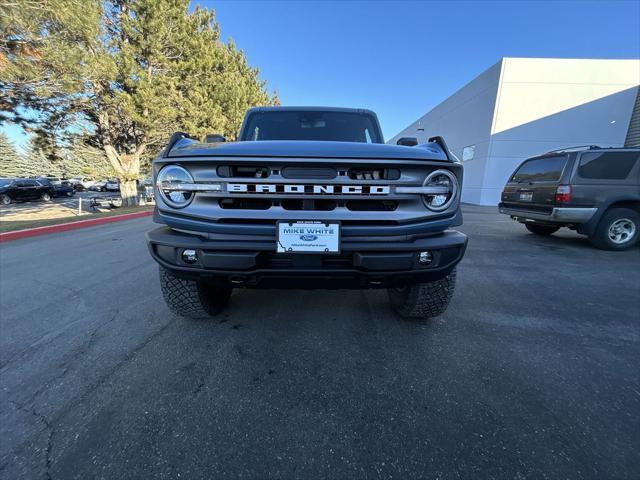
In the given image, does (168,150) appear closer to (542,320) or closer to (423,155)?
(423,155)

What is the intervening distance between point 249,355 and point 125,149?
16.0 meters

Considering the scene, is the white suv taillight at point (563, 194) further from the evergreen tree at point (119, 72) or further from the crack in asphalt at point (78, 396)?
the evergreen tree at point (119, 72)

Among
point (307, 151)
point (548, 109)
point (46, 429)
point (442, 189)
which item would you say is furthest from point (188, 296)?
point (548, 109)

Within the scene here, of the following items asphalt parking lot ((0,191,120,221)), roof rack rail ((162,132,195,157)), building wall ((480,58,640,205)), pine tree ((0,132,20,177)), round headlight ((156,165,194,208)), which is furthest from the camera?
pine tree ((0,132,20,177))

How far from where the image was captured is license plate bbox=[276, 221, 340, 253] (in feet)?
5.38

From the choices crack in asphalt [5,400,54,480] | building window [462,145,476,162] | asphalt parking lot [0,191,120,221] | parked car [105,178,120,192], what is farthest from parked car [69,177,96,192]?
crack in asphalt [5,400,54,480]

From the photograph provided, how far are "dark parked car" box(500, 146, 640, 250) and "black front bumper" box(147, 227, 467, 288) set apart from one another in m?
4.94

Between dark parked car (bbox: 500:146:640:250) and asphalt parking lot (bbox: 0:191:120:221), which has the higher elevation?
dark parked car (bbox: 500:146:640:250)

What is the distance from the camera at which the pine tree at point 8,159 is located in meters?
42.2

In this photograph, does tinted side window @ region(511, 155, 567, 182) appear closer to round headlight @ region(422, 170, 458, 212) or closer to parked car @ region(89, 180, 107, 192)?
round headlight @ region(422, 170, 458, 212)

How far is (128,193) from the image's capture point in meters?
14.5

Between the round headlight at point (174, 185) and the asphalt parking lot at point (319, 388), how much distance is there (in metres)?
1.08

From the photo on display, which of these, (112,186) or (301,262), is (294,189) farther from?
(112,186)

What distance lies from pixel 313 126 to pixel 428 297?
2.19 metres
